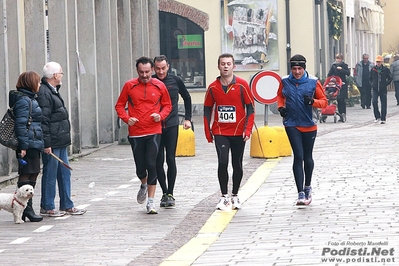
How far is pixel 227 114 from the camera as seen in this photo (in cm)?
1152

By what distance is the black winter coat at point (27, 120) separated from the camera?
36.2 feet

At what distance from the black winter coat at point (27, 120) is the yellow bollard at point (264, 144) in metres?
7.26

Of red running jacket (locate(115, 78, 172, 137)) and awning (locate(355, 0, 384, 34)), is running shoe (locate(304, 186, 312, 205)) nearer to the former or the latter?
red running jacket (locate(115, 78, 172, 137))

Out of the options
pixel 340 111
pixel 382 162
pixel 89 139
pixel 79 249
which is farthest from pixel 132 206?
pixel 340 111

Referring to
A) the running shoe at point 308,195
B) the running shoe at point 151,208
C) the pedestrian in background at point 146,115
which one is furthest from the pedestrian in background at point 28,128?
the running shoe at point 308,195

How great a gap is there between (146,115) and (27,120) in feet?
4.26

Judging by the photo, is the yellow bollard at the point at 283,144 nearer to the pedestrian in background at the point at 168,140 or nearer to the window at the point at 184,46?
the pedestrian in background at the point at 168,140

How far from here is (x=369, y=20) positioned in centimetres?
5469

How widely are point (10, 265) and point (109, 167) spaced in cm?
880

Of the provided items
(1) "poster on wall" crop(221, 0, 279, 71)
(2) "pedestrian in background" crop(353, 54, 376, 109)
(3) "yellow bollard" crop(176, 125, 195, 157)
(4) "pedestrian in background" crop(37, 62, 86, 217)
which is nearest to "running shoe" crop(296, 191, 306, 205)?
(4) "pedestrian in background" crop(37, 62, 86, 217)

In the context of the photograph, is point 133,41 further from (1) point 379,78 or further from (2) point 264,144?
(2) point 264,144

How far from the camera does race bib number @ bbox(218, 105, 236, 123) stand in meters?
11.5

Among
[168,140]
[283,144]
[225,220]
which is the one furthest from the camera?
[283,144]

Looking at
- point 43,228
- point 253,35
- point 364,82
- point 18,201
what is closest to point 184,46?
point 253,35
